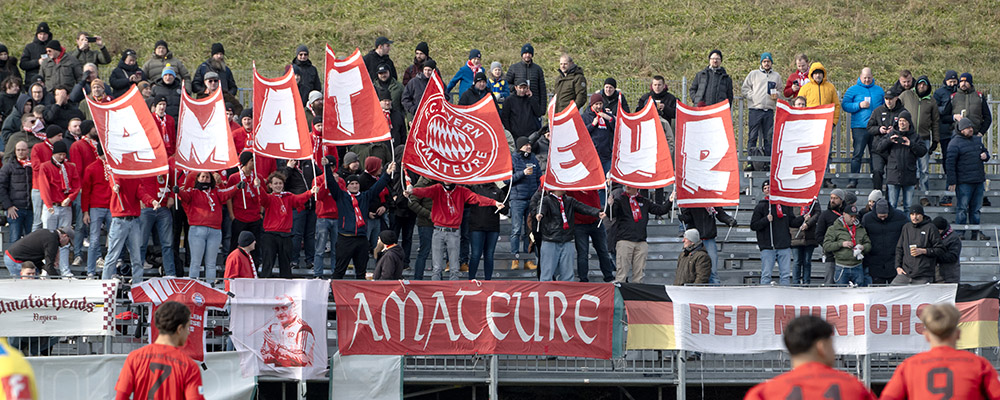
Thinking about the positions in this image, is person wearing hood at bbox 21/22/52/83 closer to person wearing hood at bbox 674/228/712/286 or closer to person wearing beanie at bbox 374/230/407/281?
person wearing beanie at bbox 374/230/407/281

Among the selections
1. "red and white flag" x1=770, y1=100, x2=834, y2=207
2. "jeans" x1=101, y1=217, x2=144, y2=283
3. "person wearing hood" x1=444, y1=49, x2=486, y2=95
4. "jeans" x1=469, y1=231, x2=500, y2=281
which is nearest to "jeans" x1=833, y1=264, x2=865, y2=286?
"red and white flag" x1=770, y1=100, x2=834, y2=207

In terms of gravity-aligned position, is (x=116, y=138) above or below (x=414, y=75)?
below

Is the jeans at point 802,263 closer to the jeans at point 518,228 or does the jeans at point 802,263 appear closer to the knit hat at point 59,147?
the jeans at point 518,228

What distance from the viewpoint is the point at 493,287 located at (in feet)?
45.6

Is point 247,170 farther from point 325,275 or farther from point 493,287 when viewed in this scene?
point 493,287

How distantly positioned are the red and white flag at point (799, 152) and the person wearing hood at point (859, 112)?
4.36 m

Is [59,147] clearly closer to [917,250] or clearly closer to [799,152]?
[799,152]

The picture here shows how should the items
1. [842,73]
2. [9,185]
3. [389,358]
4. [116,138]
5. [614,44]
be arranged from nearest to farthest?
[389,358]
[116,138]
[9,185]
[842,73]
[614,44]

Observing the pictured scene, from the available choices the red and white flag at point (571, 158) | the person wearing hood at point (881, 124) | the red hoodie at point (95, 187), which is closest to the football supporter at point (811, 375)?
the red and white flag at point (571, 158)

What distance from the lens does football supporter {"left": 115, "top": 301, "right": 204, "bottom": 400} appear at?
27.5ft

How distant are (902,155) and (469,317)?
28.3 feet

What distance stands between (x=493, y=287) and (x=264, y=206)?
3.84 meters

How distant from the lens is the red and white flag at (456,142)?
1574 cm

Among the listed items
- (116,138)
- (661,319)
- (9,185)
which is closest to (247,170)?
(116,138)
